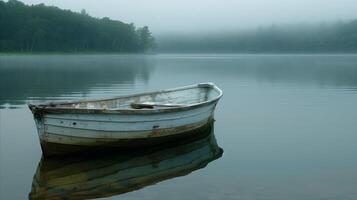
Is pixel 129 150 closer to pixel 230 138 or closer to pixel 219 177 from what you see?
pixel 219 177

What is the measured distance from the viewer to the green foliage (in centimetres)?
13575

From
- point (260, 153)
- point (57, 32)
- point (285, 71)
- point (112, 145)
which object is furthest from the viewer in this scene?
point (57, 32)

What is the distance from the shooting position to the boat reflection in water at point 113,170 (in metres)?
11.6

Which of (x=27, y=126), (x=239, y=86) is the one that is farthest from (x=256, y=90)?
(x=27, y=126)

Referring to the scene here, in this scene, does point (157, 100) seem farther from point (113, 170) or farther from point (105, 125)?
point (113, 170)

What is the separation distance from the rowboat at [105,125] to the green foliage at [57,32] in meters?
124

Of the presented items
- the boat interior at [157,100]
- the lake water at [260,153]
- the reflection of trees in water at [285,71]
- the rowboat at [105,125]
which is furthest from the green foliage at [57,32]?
the rowboat at [105,125]

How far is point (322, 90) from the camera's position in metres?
37.1

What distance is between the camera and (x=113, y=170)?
13.3 meters

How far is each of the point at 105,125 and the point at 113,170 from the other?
1399mm

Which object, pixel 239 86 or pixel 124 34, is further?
pixel 124 34

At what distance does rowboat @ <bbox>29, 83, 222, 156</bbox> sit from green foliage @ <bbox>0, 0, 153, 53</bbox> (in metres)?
124

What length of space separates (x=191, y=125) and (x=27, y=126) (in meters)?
7.21

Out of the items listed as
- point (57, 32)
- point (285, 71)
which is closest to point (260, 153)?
point (285, 71)
